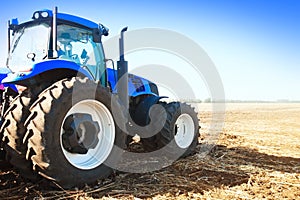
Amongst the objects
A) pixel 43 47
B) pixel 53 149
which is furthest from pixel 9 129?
pixel 43 47

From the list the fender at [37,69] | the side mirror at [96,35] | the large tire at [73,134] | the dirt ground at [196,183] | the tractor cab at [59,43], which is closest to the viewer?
the large tire at [73,134]

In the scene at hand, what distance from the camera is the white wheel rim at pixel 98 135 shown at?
12.9 feet

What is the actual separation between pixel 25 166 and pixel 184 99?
12.4 feet

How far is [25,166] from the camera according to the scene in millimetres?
3471

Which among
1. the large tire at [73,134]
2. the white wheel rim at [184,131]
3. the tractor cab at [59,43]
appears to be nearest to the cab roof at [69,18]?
the tractor cab at [59,43]

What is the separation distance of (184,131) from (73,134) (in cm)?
322

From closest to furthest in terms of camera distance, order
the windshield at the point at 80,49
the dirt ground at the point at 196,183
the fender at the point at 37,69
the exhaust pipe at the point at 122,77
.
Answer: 1. the dirt ground at the point at 196,183
2. the fender at the point at 37,69
3. the windshield at the point at 80,49
4. the exhaust pipe at the point at 122,77

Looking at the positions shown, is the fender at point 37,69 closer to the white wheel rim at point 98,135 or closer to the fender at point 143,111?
the white wheel rim at point 98,135

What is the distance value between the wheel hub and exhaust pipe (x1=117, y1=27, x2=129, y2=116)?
1273 mm

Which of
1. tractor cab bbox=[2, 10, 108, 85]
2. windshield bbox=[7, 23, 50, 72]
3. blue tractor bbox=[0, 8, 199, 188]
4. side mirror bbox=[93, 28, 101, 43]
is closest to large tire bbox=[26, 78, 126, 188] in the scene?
blue tractor bbox=[0, 8, 199, 188]

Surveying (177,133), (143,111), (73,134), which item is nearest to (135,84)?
(143,111)

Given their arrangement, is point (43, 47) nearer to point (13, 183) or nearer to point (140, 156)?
point (13, 183)

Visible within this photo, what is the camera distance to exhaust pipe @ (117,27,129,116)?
5230 mm

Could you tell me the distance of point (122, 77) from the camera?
5.38 m
